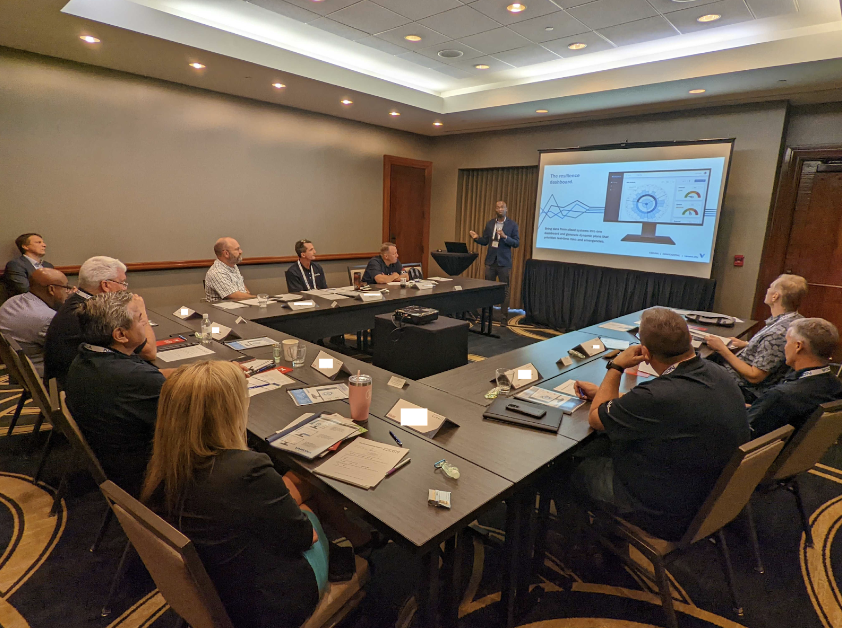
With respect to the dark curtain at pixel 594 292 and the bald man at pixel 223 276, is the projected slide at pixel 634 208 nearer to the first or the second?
the dark curtain at pixel 594 292

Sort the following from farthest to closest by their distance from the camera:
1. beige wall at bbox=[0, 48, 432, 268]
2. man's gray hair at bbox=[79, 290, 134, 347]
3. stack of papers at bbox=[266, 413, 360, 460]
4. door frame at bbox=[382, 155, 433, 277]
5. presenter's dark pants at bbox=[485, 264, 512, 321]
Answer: door frame at bbox=[382, 155, 433, 277], presenter's dark pants at bbox=[485, 264, 512, 321], beige wall at bbox=[0, 48, 432, 268], man's gray hair at bbox=[79, 290, 134, 347], stack of papers at bbox=[266, 413, 360, 460]

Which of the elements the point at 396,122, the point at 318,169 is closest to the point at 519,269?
the point at 396,122

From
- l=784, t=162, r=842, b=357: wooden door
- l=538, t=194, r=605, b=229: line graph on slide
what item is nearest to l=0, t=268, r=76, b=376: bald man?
l=538, t=194, r=605, b=229: line graph on slide

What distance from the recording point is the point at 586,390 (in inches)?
80.7

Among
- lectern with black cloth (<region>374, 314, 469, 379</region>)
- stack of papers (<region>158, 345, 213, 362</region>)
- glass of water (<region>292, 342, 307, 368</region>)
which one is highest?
glass of water (<region>292, 342, 307, 368</region>)

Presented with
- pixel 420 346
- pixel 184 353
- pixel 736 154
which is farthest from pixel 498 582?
pixel 736 154

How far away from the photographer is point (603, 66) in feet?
15.7

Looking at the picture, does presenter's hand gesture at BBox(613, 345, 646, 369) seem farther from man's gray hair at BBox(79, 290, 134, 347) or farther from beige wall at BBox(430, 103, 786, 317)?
beige wall at BBox(430, 103, 786, 317)

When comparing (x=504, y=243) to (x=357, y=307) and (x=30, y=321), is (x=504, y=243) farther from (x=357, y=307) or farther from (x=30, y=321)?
(x=30, y=321)

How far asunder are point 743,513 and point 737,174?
13.8 ft

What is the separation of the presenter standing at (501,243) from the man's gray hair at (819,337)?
4.13 meters

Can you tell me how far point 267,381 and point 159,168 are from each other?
12.9ft

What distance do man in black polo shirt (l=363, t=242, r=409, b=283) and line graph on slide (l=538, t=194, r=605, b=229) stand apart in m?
2.36

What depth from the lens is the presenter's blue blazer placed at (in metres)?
6.22
